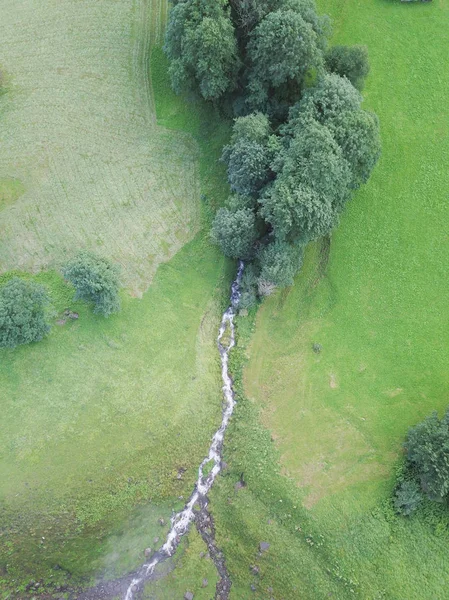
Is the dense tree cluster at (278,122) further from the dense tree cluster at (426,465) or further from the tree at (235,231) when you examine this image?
the dense tree cluster at (426,465)

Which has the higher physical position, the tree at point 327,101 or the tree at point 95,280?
the tree at point 327,101

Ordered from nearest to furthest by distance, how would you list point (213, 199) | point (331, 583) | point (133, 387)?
point (331, 583) → point (133, 387) → point (213, 199)

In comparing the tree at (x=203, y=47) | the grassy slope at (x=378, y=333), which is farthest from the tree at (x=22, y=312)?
the tree at (x=203, y=47)

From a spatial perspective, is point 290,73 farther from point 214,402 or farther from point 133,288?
point 214,402

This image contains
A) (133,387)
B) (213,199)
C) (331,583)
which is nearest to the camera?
(331,583)

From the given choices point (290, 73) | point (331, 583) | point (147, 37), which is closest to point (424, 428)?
point (331, 583)

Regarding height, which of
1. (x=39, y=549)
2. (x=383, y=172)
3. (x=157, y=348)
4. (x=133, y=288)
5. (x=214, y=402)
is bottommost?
(x=39, y=549)
